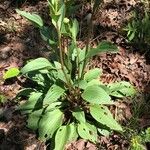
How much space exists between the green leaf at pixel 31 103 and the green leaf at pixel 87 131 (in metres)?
0.54

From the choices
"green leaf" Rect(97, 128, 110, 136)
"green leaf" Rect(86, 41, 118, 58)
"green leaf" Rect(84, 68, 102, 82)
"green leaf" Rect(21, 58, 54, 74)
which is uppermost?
"green leaf" Rect(86, 41, 118, 58)

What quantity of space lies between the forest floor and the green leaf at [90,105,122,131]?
0.19 metres

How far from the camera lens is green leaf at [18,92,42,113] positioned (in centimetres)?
391

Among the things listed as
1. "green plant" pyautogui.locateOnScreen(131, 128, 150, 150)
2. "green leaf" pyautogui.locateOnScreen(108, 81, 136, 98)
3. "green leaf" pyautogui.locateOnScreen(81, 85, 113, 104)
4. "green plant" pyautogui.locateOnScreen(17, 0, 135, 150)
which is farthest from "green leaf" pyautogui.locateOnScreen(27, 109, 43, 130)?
"green plant" pyautogui.locateOnScreen(131, 128, 150, 150)

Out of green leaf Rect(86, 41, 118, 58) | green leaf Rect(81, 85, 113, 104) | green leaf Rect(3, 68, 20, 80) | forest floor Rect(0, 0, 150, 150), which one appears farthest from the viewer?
green leaf Rect(3, 68, 20, 80)

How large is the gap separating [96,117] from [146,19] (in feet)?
5.34

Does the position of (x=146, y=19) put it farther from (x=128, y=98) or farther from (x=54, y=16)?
(x=54, y=16)

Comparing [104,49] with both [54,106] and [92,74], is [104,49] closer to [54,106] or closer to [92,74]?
[92,74]

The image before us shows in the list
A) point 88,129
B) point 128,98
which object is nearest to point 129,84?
point 128,98

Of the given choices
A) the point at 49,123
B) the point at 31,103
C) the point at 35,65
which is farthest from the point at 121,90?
the point at 35,65

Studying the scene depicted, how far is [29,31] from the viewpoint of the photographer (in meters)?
5.02

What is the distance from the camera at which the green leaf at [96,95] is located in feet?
11.5

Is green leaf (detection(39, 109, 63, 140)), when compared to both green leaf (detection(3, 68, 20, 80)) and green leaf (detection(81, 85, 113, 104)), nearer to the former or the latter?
green leaf (detection(81, 85, 113, 104))

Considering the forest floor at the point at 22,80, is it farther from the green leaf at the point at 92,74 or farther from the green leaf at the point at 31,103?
the green leaf at the point at 92,74
